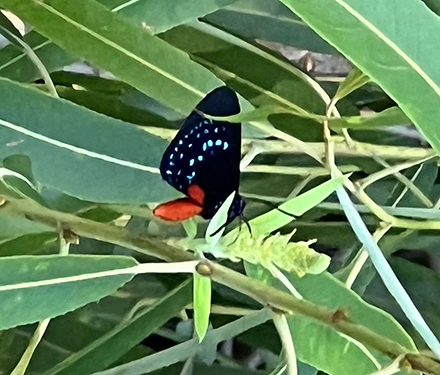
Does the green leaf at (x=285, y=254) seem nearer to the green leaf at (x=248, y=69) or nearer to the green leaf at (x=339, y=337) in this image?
the green leaf at (x=339, y=337)

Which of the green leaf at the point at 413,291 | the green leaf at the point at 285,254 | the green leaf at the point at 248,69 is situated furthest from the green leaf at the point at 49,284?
the green leaf at the point at 413,291

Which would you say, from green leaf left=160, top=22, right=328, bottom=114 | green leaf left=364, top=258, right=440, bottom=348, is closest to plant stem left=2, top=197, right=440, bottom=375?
green leaf left=160, top=22, right=328, bottom=114

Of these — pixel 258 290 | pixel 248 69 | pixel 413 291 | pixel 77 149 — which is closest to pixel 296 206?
pixel 258 290

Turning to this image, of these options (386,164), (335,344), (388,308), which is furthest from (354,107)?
(335,344)

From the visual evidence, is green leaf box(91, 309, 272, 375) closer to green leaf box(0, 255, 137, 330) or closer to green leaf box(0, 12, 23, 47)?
green leaf box(0, 255, 137, 330)

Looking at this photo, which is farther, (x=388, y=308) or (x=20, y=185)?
(x=388, y=308)

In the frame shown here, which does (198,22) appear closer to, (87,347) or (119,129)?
(119,129)
